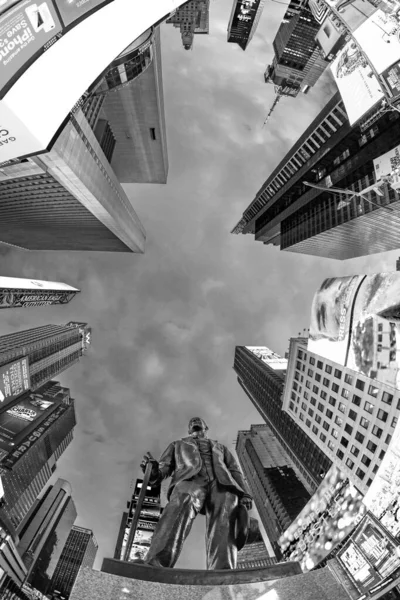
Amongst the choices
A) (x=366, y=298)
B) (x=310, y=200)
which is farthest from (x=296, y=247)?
(x=366, y=298)

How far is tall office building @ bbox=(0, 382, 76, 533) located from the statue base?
385 ft

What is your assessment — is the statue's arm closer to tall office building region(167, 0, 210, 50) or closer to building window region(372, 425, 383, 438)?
building window region(372, 425, 383, 438)

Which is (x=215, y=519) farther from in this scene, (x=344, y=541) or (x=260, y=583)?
(x=344, y=541)

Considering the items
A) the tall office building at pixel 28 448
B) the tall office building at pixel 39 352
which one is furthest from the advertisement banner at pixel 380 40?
the tall office building at pixel 28 448

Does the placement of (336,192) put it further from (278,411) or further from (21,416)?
(21,416)

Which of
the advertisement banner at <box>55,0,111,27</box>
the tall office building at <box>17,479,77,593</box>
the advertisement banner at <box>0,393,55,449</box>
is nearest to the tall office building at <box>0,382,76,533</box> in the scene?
the advertisement banner at <box>0,393,55,449</box>

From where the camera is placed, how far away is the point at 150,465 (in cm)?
920

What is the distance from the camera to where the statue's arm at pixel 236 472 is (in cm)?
934

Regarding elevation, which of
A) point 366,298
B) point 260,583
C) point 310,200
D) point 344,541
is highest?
point 310,200

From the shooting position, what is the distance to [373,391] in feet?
115

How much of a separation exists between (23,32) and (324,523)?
689 inches

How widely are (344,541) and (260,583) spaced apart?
3016 millimetres

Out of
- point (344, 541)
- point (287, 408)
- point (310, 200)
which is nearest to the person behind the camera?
point (344, 541)

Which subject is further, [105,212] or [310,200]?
[310,200]
